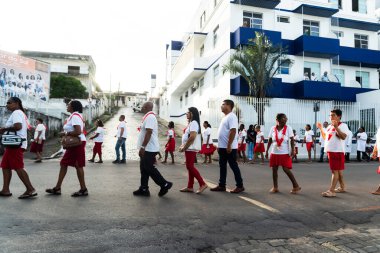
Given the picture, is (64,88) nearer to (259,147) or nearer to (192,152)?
(259,147)

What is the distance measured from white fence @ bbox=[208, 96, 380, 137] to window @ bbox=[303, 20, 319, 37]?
7.11 meters

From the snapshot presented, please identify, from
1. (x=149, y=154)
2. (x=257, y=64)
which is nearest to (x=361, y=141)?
(x=257, y=64)

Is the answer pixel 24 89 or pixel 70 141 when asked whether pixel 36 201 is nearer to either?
pixel 70 141

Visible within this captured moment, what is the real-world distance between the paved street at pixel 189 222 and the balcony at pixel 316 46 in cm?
1747

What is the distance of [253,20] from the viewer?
22453mm

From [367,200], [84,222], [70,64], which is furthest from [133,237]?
[70,64]

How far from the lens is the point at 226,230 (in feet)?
13.6

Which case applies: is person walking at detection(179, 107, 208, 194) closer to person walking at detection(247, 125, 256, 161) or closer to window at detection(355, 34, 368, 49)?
person walking at detection(247, 125, 256, 161)

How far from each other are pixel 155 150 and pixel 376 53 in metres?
26.3

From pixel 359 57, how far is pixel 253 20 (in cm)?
963

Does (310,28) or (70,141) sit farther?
(310,28)

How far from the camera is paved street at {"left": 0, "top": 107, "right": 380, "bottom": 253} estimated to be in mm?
3602

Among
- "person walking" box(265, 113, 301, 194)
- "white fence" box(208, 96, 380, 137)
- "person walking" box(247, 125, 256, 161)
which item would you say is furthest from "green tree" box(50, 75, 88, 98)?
"person walking" box(265, 113, 301, 194)

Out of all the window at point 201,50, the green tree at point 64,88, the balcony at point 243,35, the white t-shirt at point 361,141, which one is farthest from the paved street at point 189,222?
the green tree at point 64,88
